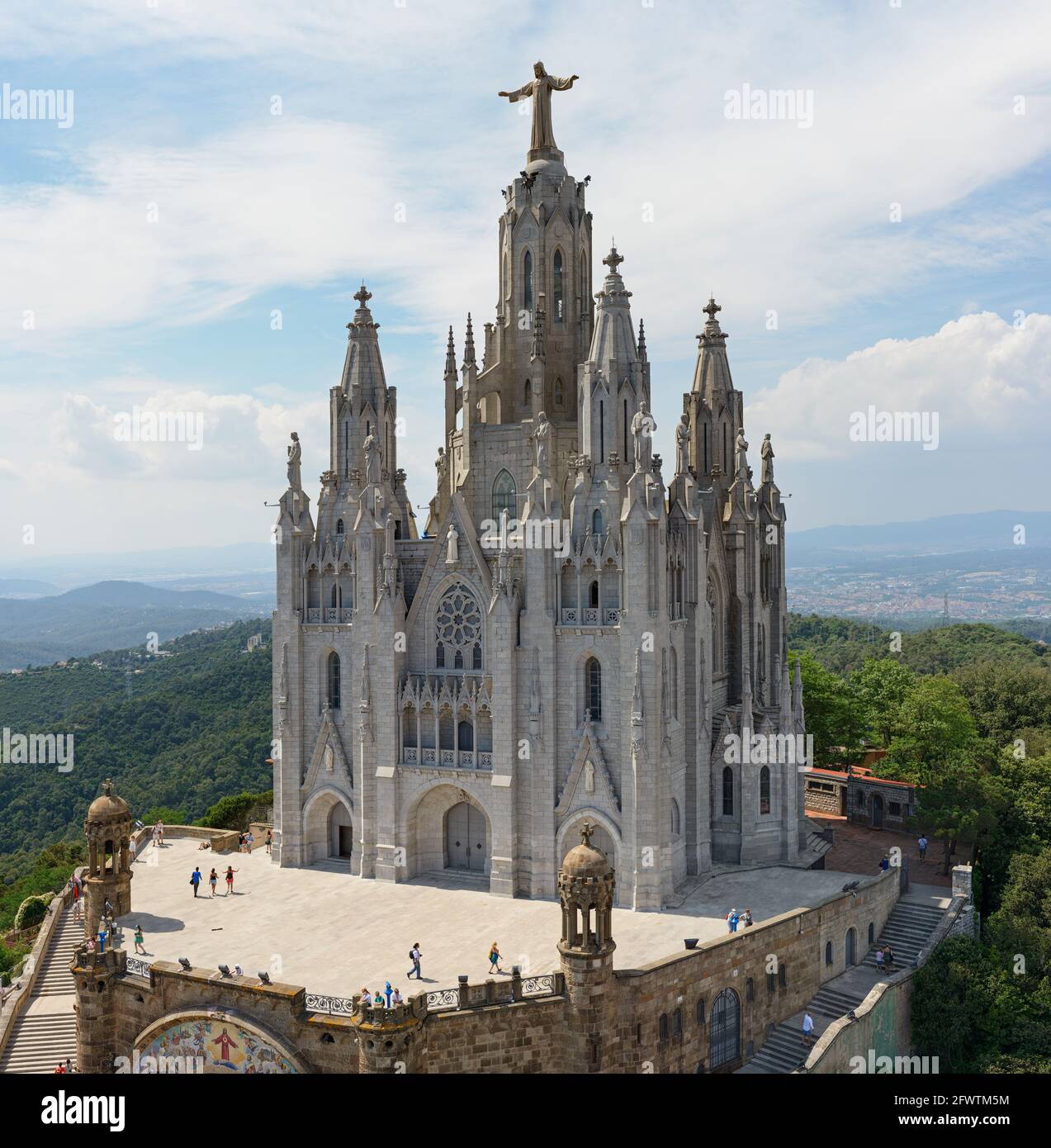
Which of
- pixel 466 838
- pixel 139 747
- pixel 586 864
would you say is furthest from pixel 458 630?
pixel 139 747

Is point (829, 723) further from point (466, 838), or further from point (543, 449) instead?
point (543, 449)

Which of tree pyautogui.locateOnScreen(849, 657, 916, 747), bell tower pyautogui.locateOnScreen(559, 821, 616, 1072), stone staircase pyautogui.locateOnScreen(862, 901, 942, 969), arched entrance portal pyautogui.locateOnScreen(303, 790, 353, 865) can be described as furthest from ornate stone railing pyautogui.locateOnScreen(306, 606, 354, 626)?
tree pyautogui.locateOnScreen(849, 657, 916, 747)

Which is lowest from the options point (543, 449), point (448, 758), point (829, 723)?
point (829, 723)

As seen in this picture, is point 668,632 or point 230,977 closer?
point 230,977

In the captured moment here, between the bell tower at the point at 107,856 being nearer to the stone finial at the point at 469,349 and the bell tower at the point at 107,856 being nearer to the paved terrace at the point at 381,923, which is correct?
the paved terrace at the point at 381,923

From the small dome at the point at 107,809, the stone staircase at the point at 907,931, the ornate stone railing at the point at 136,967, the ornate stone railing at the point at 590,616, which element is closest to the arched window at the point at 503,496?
the ornate stone railing at the point at 590,616
